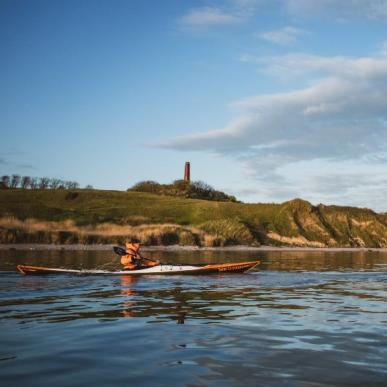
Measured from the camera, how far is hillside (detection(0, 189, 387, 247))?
6259 centimetres

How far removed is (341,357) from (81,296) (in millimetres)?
11288

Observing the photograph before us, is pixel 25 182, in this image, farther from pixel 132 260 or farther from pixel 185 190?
pixel 132 260

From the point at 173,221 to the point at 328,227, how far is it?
25.1m

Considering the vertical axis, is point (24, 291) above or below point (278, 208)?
below

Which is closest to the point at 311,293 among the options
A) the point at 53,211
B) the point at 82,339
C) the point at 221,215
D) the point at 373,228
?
the point at 82,339

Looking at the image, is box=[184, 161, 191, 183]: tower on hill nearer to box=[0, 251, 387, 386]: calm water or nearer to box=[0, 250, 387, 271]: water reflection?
box=[0, 250, 387, 271]: water reflection

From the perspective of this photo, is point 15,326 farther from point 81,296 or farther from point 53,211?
point 53,211

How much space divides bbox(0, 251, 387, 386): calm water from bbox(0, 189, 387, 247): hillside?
4255 cm

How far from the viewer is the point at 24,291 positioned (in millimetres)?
19344

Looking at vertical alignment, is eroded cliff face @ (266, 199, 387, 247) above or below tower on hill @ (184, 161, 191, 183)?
below

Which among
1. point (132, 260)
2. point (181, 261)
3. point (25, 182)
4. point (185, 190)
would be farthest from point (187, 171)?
point (132, 260)

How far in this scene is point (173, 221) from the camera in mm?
77812

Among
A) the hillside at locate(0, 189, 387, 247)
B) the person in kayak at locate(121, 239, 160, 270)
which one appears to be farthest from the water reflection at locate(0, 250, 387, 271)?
the hillside at locate(0, 189, 387, 247)

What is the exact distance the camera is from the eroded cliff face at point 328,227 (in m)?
78.6
